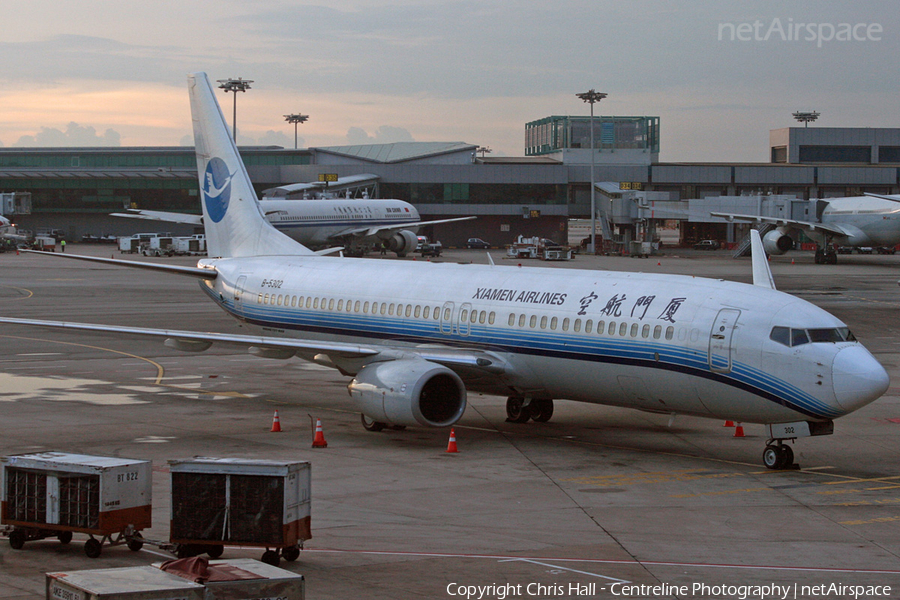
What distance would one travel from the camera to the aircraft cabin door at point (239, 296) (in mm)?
32750

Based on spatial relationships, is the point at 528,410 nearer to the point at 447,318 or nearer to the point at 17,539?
the point at 447,318

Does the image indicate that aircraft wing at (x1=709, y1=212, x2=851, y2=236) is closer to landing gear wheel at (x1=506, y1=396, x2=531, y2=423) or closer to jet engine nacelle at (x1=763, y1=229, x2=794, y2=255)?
jet engine nacelle at (x1=763, y1=229, x2=794, y2=255)

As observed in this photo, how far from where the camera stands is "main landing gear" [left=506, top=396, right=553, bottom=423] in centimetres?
2792

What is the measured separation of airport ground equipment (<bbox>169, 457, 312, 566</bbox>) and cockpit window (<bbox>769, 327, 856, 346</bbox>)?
1121 centimetres

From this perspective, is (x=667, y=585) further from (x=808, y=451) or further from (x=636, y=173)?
(x=636, y=173)

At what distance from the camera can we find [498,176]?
127 m

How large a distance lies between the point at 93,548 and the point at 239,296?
60.4ft

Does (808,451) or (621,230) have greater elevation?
(621,230)

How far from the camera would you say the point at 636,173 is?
422ft

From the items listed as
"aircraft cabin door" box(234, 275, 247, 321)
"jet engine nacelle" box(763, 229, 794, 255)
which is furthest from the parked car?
"aircraft cabin door" box(234, 275, 247, 321)

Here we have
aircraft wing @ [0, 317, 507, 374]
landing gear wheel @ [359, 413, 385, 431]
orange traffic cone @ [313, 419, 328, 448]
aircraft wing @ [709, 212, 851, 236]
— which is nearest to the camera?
orange traffic cone @ [313, 419, 328, 448]

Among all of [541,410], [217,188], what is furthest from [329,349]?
[217,188]

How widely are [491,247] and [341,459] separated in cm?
10610

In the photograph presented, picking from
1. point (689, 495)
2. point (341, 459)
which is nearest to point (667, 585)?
point (689, 495)
